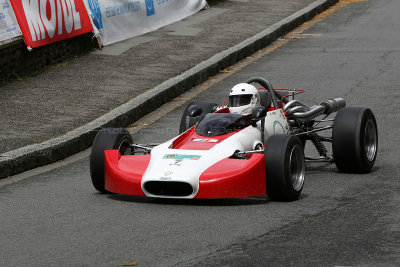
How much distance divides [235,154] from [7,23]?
7017 mm

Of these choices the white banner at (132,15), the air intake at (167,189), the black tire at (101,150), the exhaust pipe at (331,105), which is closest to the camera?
the air intake at (167,189)

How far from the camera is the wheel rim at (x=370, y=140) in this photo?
10477mm

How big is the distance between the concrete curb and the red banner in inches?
93.2

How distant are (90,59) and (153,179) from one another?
28.8 feet

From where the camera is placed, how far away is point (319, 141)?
35.9ft

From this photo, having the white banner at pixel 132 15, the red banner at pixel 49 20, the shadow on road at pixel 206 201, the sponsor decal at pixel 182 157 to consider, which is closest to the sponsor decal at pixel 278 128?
the shadow on road at pixel 206 201

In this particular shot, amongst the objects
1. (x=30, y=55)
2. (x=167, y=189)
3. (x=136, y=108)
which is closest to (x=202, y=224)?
(x=167, y=189)

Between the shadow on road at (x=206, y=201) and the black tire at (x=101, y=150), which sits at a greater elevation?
the black tire at (x=101, y=150)

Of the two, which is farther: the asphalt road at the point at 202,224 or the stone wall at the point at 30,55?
the stone wall at the point at 30,55

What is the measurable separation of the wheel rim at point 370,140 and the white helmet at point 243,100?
137 centimetres

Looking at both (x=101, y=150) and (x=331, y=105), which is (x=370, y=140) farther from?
(x=101, y=150)

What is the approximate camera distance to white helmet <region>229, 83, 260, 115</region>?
10.2 meters

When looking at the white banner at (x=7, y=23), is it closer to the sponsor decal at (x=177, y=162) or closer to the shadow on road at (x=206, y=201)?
the shadow on road at (x=206, y=201)

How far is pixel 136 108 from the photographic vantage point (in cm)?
1372
